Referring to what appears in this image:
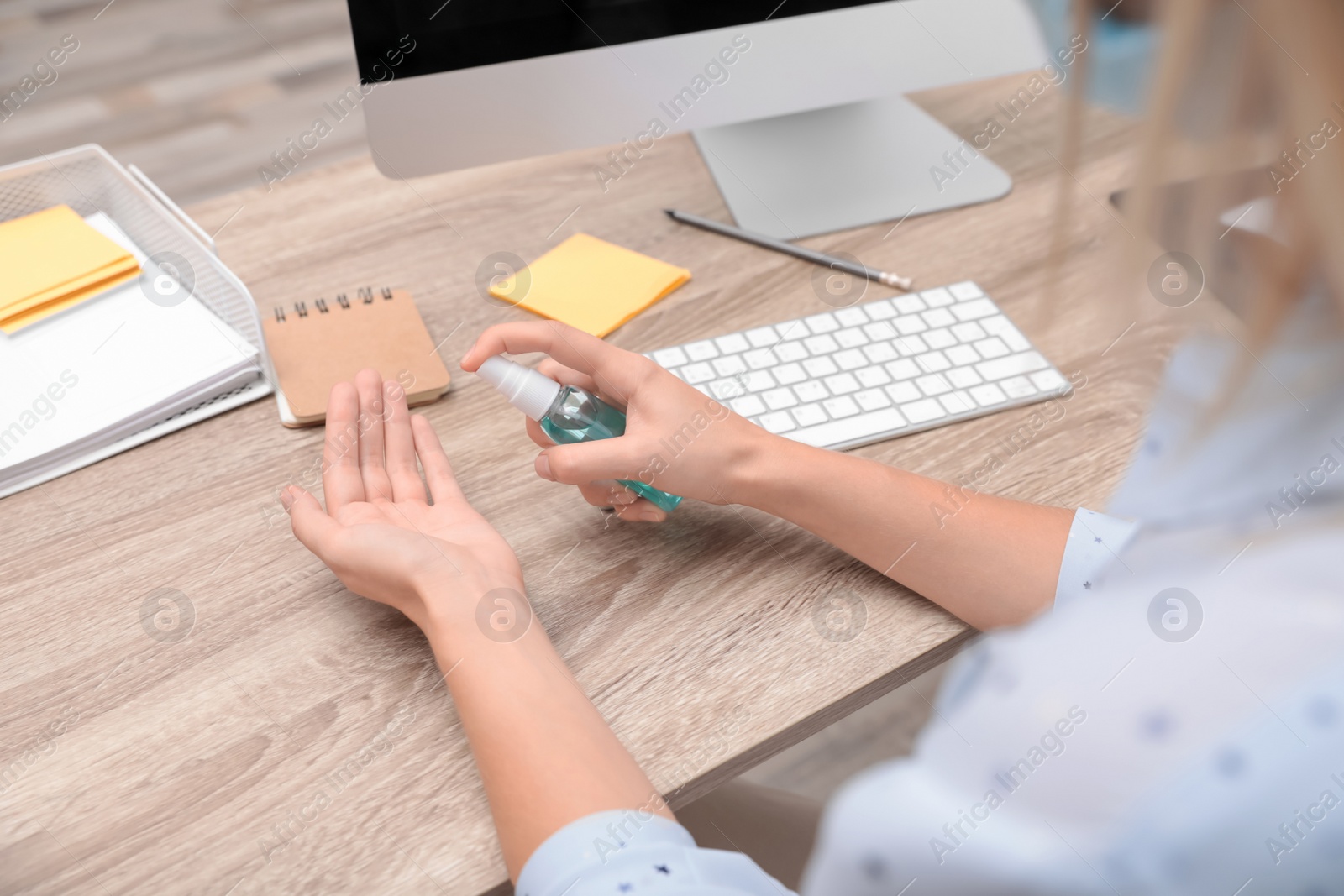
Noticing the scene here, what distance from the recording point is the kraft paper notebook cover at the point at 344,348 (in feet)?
2.56

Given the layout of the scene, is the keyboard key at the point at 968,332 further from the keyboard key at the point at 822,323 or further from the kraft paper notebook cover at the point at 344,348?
the kraft paper notebook cover at the point at 344,348

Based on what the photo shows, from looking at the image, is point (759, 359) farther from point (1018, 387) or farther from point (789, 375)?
point (1018, 387)

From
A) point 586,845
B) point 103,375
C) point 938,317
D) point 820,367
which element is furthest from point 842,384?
Answer: point 103,375

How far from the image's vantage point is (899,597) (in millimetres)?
664

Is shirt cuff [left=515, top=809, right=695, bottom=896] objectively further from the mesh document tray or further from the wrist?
the mesh document tray

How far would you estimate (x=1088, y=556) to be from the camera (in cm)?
66

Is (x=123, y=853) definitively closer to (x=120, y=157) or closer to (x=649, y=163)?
(x=649, y=163)

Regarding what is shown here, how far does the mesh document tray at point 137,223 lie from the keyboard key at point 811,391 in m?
0.43

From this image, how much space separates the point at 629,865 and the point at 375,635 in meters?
0.24

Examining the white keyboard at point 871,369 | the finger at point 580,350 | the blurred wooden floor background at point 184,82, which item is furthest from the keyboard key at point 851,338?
the blurred wooden floor background at point 184,82

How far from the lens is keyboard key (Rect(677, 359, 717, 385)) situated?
79 centimetres

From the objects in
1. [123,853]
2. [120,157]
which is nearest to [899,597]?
[123,853]

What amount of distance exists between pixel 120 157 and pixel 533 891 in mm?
2916

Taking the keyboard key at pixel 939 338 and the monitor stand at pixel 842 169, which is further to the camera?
the monitor stand at pixel 842 169
